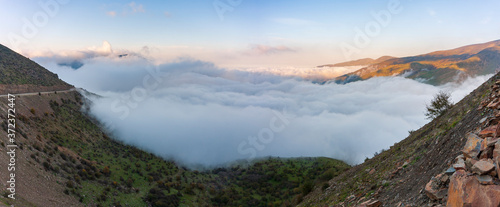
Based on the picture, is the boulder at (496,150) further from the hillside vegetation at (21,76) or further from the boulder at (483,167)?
the hillside vegetation at (21,76)

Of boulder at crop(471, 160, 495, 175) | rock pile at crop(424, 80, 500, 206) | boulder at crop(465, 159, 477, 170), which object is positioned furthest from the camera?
boulder at crop(465, 159, 477, 170)

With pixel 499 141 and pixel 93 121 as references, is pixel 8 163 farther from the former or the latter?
pixel 93 121

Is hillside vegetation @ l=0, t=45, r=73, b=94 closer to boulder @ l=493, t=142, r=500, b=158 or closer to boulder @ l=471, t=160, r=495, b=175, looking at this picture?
boulder @ l=471, t=160, r=495, b=175

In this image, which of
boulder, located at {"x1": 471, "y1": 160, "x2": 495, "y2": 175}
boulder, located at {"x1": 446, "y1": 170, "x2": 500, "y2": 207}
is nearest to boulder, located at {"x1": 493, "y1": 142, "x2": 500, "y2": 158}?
boulder, located at {"x1": 471, "y1": 160, "x2": 495, "y2": 175}

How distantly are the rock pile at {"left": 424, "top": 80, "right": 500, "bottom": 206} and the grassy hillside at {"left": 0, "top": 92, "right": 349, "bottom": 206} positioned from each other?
1012 inches

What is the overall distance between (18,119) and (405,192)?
180ft

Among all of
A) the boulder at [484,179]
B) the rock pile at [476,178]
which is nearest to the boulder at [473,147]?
the rock pile at [476,178]

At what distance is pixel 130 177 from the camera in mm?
50531

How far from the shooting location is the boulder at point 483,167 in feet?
18.0

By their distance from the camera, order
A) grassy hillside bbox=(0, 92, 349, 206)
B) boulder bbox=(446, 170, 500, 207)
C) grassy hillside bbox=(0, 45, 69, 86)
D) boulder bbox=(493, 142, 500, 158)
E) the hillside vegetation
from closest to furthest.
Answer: boulder bbox=(446, 170, 500, 207) < boulder bbox=(493, 142, 500, 158) < grassy hillside bbox=(0, 92, 349, 206) < the hillside vegetation < grassy hillside bbox=(0, 45, 69, 86)

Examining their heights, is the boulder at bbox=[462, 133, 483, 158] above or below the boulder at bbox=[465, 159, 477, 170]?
above

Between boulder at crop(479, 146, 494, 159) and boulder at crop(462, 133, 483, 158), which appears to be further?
boulder at crop(462, 133, 483, 158)

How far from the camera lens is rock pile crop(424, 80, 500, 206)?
5.25 meters

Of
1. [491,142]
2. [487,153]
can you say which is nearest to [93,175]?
[487,153]
